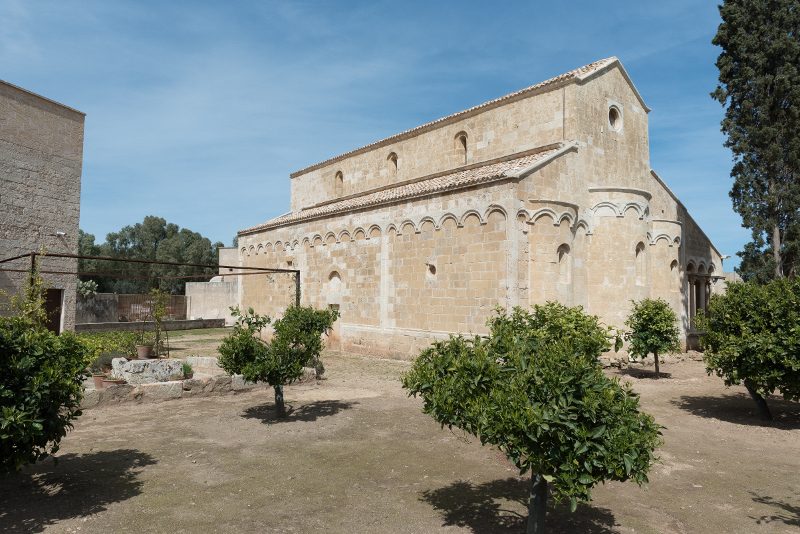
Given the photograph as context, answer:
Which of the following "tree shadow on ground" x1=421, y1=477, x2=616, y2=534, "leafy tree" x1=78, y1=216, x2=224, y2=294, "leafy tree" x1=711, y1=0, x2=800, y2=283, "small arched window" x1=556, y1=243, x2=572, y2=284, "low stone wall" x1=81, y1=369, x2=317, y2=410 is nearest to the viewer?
"tree shadow on ground" x1=421, y1=477, x2=616, y2=534

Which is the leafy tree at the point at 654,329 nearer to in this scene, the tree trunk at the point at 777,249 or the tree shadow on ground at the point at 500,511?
the tree shadow on ground at the point at 500,511

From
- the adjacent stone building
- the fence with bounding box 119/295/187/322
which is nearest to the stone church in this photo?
the adjacent stone building

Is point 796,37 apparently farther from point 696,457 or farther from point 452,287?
point 696,457

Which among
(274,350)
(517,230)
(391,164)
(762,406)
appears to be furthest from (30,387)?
(391,164)

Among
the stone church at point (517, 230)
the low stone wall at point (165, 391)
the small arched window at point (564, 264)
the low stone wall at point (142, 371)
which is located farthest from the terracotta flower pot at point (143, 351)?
the small arched window at point (564, 264)

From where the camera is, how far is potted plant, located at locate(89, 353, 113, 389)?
1134cm

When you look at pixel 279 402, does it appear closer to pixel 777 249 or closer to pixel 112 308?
pixel 777 249

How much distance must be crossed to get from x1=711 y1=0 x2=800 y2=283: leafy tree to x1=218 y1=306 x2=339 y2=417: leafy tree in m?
19.4

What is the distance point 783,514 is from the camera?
548cm

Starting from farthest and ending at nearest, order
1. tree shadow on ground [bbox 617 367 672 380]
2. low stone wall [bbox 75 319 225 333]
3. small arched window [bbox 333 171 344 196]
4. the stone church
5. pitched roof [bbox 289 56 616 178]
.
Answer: small arched window [bbox 333 171 344 196] → low stone wall [bbox 75 319 225 333] → pitched roof [bbox 289 56 616 178] → the stone church → tree shadow on ground [bbox 617 367 672 380]

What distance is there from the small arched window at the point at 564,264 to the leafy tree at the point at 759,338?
6.04 m

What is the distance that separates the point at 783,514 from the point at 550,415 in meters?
3.93

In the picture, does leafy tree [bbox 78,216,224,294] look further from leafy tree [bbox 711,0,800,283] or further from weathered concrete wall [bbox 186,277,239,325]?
leafy tree [bbox 711,0,800,283]

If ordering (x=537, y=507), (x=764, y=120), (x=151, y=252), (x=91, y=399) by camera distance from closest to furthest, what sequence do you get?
(x=537, y=507), (x=91, y=399), (x=764, y=120), (x=151, y=252)
